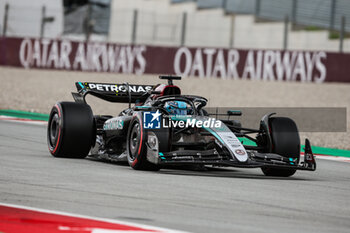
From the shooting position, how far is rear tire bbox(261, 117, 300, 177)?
8586 mm

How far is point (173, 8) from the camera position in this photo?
34.7 meters

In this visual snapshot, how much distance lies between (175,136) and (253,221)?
3253 mm

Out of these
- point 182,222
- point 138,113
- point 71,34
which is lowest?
point 182,222

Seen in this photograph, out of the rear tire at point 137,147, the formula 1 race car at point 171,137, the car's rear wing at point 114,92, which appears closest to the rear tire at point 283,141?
the formula 1 race car at point 171,137

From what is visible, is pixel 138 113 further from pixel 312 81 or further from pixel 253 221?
pixel 312 81

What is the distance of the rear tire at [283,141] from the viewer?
8.59 m

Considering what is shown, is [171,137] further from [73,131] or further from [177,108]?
[73,131]

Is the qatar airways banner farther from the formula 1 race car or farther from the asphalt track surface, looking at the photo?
the asphalt track surface

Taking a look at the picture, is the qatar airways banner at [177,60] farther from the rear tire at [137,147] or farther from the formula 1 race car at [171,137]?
the rear tire at [137,147]

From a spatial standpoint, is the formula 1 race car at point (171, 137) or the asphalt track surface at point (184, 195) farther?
the formula 1 race car at point (171, 137)

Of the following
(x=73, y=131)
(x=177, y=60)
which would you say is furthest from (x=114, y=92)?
(x=177, y=60)

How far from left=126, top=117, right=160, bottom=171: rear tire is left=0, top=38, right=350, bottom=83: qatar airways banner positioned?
15.7m

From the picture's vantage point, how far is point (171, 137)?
26.7ft

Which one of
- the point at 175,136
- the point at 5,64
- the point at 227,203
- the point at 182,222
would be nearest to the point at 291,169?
the point at 175,136
